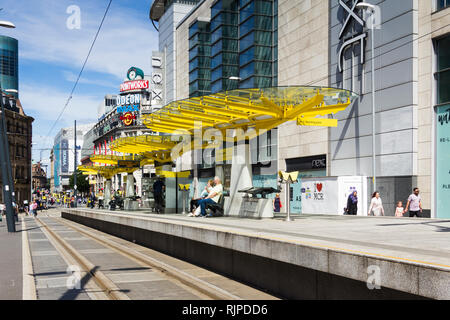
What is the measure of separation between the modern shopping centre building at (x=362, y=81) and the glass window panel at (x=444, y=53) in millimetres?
44

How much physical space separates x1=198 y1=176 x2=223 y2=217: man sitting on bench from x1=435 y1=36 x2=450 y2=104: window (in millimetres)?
12072

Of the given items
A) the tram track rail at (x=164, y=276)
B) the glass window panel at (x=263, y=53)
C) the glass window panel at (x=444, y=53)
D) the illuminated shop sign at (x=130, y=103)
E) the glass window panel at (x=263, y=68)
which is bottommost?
the tram track rail at (x=164, y=276)

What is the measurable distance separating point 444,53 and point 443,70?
2.57 ft

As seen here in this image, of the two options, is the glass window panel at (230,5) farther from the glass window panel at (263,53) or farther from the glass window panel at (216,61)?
the glass window panel at (263,53)

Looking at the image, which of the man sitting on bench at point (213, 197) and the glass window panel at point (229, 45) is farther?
the glass window panel at point (229, 45)

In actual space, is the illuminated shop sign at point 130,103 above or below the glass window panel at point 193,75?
above

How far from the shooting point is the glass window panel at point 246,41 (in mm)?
40812

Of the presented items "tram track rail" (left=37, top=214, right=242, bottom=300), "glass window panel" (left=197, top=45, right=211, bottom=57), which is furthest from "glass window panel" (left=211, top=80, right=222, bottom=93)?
"tram track rail" (left=37, top=214, right=242, bottom=300)

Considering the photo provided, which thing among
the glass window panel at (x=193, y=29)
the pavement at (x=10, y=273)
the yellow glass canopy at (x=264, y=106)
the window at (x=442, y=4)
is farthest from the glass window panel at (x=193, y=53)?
the pavement at (x=10, y=273)

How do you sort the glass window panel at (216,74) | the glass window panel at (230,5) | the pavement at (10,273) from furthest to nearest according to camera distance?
the glass window panel at (216,74) < the glass window panel at (230,5) < the pavement at (10,273)

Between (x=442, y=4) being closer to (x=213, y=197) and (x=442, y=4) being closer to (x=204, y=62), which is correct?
(x=213, y=197)

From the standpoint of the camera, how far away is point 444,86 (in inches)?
854

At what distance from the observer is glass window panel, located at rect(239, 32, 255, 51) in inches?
1607
